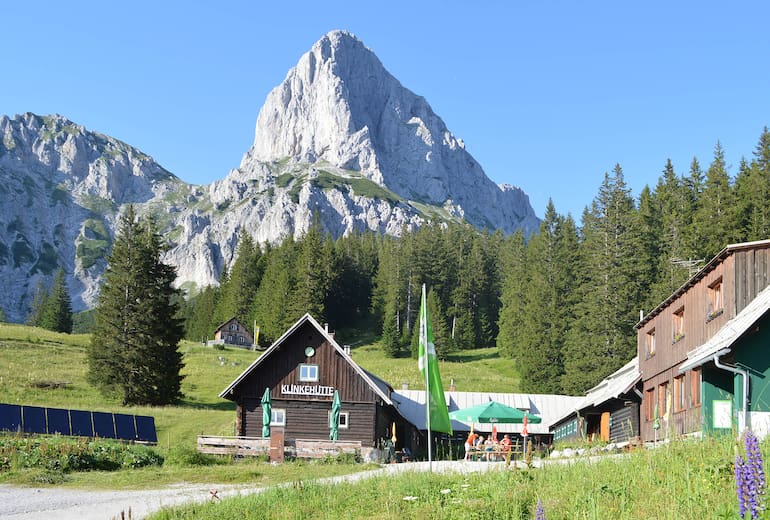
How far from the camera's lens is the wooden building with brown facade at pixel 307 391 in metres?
37.9

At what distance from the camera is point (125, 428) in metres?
35.3

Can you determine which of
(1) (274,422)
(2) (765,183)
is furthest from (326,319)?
(1) (274,422)

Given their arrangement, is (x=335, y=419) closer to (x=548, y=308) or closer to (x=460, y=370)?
(x=548, y=308)

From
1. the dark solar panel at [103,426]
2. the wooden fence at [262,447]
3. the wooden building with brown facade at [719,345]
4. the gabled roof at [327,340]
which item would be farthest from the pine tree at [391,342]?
the wooden building with brown facade at [719,345]

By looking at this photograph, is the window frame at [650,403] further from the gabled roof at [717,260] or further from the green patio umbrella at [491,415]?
the green patio umbrella at [491,415]

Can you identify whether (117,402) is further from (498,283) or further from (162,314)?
(498,283)

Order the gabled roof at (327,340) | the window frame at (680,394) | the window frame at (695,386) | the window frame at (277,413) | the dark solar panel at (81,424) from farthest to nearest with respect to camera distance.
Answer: the window frame at (277,413), the gabled roof at (327,340), the dark solar panel at (81,424), the window frame at (680,394), the window frame at (695,386)

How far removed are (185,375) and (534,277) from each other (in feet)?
132

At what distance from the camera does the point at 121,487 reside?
70.0ft

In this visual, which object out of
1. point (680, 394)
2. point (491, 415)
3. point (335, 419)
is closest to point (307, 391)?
point (335, 419)

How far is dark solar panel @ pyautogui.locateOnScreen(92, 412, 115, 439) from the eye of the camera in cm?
3362

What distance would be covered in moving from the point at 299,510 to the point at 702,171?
255ft

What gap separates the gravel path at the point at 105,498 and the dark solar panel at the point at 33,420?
12183mm

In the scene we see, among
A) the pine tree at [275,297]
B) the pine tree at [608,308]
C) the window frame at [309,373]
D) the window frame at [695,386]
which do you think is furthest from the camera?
the pine tree at [275,297]
